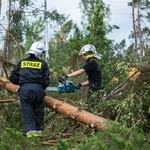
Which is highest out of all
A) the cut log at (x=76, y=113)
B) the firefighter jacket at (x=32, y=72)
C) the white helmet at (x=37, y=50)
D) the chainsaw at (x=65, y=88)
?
the white helmet at (x=37, y=50)

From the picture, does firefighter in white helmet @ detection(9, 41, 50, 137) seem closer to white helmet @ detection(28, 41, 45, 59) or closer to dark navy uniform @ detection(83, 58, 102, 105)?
white helmet @ detection(28, 41, 45, 59)

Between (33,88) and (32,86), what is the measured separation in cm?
4

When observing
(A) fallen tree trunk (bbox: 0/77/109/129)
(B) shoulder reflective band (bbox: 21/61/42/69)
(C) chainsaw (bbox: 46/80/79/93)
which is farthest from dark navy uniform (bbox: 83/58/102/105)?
(B) shoulder reflective band (bbox: 21/61/42/69)

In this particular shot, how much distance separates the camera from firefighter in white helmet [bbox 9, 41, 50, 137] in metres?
6.24

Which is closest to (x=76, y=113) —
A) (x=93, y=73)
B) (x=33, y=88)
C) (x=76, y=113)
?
(x=76, y=113)

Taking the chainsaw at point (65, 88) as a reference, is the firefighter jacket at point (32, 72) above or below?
above

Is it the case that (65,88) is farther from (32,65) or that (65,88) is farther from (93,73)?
(93,73)

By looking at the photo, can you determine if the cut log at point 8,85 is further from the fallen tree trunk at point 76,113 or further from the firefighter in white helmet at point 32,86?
the firefighter in white helmet at point 32,86

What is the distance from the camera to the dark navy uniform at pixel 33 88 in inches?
246

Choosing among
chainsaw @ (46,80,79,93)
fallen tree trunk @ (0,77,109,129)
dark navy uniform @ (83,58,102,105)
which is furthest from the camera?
dark navy uniform @ (83,58,102,105)

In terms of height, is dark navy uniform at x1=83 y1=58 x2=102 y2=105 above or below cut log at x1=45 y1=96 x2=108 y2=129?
above

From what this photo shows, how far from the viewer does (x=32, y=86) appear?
627 cm

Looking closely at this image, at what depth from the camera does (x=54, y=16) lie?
20.0 metres

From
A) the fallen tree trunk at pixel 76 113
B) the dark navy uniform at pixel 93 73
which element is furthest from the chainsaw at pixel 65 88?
the dark navy uniform at pixel 93 73
